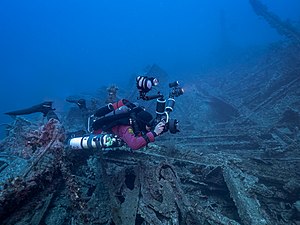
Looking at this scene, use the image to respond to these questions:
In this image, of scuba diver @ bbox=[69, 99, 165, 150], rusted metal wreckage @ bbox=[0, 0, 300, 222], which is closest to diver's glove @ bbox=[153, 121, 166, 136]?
scuba diver @ bbox=[69, 99, 165, 150]

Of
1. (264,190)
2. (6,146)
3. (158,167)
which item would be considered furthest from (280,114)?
(6,146)

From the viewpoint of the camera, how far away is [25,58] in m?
186

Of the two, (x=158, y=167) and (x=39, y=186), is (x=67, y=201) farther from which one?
(x=158, y=167)

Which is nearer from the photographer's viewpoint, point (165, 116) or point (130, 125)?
point (165, 116)

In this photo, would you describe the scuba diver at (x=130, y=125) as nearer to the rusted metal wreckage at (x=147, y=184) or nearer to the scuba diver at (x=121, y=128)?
the scuba diver at (x=121, y=128)

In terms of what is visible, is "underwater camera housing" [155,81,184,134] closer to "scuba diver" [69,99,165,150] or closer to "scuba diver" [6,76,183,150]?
"scuba diver" [6,76,183,150]

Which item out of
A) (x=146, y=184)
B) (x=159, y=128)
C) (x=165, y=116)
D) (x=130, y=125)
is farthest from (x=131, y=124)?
(x=146, y=184)

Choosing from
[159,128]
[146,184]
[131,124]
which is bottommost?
[146,184]

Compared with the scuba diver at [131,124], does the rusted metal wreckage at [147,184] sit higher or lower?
lower

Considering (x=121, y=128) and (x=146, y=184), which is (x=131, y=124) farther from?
(x=146, y=184)

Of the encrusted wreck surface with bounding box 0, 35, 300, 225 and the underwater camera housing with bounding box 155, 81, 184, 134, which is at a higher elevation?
the underwater camera housing with bounding box 155, 81, 184, 134

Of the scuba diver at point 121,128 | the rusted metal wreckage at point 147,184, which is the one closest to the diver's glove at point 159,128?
the scuba diver at point 121,128

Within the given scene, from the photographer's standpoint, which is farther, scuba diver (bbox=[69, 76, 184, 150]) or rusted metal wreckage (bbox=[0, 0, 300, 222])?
scuba diver (bbox=[69, 76, 184, 150])

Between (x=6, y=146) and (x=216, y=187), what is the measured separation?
745 cm
